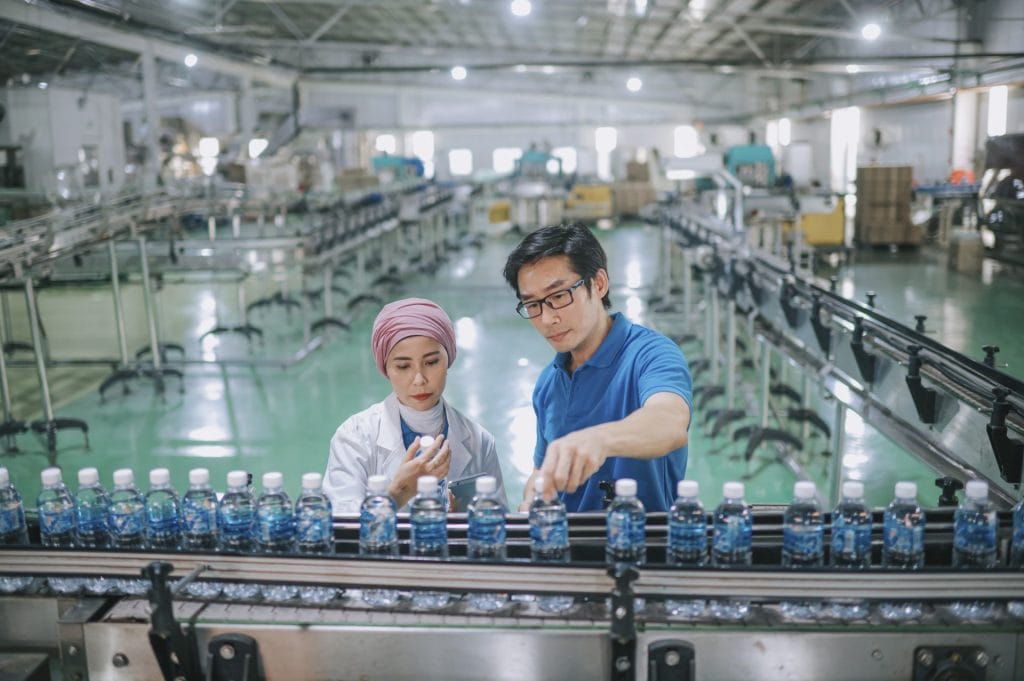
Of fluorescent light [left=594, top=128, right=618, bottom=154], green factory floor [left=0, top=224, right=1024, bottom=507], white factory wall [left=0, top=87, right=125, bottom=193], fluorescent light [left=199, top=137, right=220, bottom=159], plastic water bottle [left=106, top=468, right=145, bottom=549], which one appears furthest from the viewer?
fluorescent light [left=594, top=128, right=618, bottom=154]

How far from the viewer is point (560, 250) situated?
1750 millimetres

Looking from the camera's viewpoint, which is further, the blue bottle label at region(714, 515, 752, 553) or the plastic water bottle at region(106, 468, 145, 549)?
the plastic water bottle at region(106, 468, 145, 549)

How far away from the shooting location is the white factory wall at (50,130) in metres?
12.4

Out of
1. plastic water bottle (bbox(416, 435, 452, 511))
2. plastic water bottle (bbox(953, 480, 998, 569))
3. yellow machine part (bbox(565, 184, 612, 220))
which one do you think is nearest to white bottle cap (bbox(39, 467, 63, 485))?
plastic water bottle (bbox(416, 435, 452, 511))

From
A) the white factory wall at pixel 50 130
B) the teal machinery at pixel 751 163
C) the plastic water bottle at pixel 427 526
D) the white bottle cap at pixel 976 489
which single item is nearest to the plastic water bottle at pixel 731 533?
the white bottle cap at pixel 976 489

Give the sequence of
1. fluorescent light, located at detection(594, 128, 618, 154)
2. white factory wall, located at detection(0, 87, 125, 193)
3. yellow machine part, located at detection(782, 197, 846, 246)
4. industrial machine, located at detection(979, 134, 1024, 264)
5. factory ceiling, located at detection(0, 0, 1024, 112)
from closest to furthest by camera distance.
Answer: industrial machine, located at detection(979, 134, 1024, 264)
factory ceiling, located at detection(0, 0, 1024, 112)
yellow machine part, located at detection(782, 197, 846, 246)
white factory wall, located at detection(0, 87, 125, 193)
fluorescent light, located at detection(594, 128, 618, 154)

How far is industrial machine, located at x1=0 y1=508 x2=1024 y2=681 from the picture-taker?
1.29m

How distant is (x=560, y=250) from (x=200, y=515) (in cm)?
85

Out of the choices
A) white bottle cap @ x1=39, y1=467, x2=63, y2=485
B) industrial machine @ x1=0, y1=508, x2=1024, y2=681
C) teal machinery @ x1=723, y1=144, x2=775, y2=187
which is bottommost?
industrial machine @ x1=0, y1=508, x2=1024, y2=681

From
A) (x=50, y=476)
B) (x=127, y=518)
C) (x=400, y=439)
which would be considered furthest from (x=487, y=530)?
(x=50, y=476)

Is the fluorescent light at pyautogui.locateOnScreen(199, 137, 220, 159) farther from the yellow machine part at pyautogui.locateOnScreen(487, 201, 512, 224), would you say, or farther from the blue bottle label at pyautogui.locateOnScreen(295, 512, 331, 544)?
the blue bottle label at pyautogui.locateOnScreen(295, 512, 331, 544)

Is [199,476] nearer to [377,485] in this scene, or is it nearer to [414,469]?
[377,485]

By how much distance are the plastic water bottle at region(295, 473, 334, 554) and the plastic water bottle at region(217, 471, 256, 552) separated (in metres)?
0.09

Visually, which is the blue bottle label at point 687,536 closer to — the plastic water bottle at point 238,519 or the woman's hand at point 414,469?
the woman's hand at point 414,469
